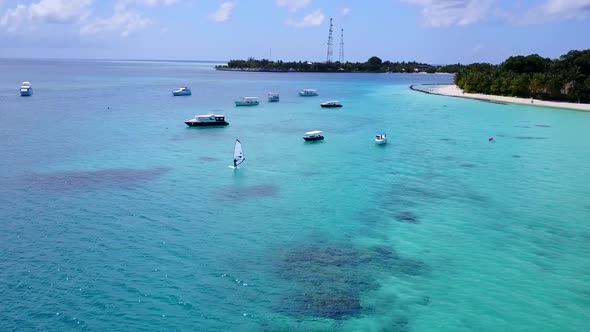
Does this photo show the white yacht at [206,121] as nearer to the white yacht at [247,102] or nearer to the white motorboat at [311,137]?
the white motorboat at [311,137]

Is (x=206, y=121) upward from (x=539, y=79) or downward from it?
downward

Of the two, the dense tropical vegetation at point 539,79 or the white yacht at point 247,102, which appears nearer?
the dense tropical vegetation at point 539,79

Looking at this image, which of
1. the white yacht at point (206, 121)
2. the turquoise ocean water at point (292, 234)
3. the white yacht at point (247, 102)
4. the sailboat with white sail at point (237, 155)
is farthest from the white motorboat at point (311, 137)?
the white yacht at point (247, 102)

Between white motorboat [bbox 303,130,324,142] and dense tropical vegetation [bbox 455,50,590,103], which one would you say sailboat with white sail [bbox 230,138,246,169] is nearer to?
white motorboat [bbox 303,130,324,142]

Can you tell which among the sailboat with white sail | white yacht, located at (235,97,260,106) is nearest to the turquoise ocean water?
the sailboat with white sail

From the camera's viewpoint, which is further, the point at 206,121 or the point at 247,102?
the point at 247,102

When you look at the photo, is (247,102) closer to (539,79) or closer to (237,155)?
(237,155)

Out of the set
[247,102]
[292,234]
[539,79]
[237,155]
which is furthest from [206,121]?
[539,79]
